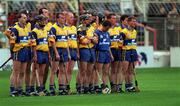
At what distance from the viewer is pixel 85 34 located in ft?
75.7

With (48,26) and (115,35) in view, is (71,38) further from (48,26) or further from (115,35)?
(115,35)

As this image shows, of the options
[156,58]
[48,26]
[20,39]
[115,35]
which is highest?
[48,26]

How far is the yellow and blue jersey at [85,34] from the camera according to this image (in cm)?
2298

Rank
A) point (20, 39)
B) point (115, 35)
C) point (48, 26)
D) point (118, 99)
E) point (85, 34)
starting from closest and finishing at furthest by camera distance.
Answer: point (118, 99), point (20, 39), point (48, 26), point (85, 34), point (115, 35)

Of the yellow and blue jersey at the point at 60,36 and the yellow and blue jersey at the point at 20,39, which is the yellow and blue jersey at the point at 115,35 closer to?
the yellow and blue jersey at the point at 60,36

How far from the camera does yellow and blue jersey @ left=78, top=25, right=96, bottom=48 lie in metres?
23.0

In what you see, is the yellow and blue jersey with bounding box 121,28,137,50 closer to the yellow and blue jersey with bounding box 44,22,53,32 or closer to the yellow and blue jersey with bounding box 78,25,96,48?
the yellow and blue jersey with bounding box 78,25,96,48

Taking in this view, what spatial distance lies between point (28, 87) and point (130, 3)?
16597 mm

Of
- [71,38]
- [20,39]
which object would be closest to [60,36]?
[71,38]

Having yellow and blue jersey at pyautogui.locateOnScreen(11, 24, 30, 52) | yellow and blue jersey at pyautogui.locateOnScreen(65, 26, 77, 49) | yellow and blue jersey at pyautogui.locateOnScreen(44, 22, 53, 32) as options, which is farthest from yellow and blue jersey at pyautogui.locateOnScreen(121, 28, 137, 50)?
yellow and blue jersey at pyautogui.locateOnScreen(11, 24, 30, 52)

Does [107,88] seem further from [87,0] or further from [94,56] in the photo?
[87,0]

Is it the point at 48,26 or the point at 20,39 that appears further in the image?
the point at 48,26

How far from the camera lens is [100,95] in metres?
22.3

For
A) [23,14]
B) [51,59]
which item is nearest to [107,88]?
[51,59]
